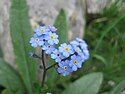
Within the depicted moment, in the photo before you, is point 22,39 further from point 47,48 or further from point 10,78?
point 47,48

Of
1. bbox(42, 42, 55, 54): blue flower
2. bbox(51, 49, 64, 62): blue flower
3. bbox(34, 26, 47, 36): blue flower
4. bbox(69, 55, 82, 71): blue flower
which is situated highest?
bbox(34, 26, 47, 36): blue flower

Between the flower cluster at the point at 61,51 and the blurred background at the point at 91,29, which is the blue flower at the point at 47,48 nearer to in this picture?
the flower cluster at the point at 61,51

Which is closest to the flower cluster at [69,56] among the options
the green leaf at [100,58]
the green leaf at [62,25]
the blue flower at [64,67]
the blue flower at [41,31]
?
the blue flower at [64,67]

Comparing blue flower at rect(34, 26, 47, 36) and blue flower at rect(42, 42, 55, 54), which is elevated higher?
blue flower at rect(34, 26, 47, 36)

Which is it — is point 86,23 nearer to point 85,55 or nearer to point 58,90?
point 58,90

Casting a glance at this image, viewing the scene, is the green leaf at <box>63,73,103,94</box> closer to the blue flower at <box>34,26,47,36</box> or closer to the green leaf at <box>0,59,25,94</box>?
the green leaf at <box>0,59,25,94</box>

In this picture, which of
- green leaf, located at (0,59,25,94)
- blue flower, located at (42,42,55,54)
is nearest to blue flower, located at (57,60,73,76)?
blue flower, located at (42,42,55,54)
